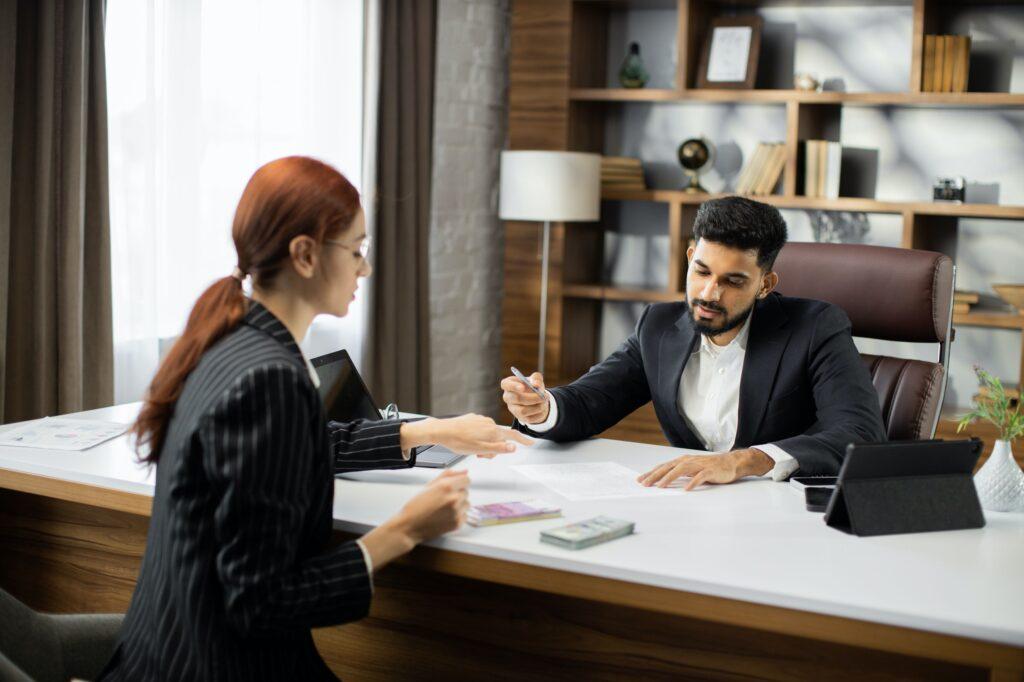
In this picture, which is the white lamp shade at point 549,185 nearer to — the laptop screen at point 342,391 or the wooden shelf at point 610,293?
the wooden shelf at point 610,293

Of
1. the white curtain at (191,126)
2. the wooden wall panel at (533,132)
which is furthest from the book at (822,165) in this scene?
the white curtain at (191,126)

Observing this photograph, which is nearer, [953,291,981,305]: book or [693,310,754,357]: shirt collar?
[693,310,754,357]: shirt collar

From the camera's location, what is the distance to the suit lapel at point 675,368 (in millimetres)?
2455

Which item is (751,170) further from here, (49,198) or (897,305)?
(49,198)

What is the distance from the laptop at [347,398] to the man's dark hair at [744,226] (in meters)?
0.73

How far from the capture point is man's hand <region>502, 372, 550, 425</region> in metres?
2.20

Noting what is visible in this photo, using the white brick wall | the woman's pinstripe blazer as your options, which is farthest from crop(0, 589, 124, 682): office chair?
the white brick wall

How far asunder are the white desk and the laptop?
8 cm

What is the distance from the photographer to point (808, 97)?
4.14 meters

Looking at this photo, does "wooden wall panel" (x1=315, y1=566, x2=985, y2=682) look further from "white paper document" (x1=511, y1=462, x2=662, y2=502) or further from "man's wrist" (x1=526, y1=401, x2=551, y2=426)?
"man's wrist" (x1=526, y1=401, x2=551, y2=426)

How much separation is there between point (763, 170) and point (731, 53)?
0.49 metres

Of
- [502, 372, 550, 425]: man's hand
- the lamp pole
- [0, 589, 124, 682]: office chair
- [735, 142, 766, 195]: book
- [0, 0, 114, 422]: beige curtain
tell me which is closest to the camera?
[0, 589, 124, 682]: office chair

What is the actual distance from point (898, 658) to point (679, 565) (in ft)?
1.11

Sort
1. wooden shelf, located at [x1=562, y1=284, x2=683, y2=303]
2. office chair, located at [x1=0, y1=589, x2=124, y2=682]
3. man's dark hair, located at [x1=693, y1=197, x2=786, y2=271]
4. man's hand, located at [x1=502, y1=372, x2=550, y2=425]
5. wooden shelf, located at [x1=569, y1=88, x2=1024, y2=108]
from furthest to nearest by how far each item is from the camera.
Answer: wooden shelf, located at [x1=562, y1=284, x2=683, y2=303] → wooden shelf, located at [x1=569, y1=88, x2=1024, y2=108] → man's dark hair, located at [x1=693, y1=197, x2=786, y2=271] → man's hand, located at [x1=502, y1=372, x2=550, y2=425] → office chair, located at [x1=0, y1=589, x2=124, y2=682]
